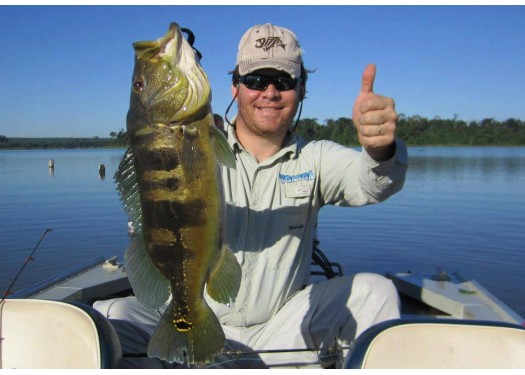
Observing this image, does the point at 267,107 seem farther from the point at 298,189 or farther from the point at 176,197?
the point at 176,197

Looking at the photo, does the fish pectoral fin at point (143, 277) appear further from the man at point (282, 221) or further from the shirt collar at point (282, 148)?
the shirt collar at point (282, 148)

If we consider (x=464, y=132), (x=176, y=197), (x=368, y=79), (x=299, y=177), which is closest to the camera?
(x=176, y=197)

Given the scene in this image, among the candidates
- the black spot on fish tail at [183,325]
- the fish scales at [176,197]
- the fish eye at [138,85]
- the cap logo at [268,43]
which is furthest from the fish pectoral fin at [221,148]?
the cap logo at [268,43]

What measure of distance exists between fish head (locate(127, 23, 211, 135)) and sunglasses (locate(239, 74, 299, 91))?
1.56 meters

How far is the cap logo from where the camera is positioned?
155 inches

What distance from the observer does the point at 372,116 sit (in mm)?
2477

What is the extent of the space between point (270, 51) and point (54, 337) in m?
2.61

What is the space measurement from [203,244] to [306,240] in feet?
5.44

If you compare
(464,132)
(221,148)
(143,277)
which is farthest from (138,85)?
(464,132)

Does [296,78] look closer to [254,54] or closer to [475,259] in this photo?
[254,54]

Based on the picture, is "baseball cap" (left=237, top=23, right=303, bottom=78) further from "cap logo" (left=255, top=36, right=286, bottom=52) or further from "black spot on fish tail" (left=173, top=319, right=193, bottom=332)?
"black spot on fish tail" (left=173, top=319, right=193, bottom=332)

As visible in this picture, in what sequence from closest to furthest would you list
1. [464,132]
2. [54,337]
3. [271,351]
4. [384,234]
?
[54,337], [271,351], [384,234], [464,132]

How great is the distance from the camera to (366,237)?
1254cm
